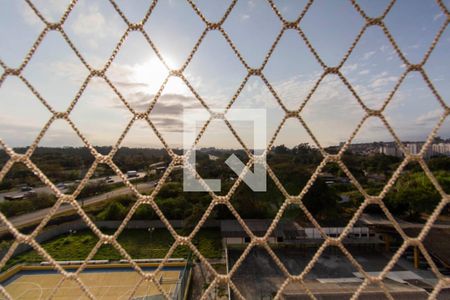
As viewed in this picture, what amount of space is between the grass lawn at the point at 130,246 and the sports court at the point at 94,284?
612 mm

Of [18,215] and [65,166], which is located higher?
[65,166]

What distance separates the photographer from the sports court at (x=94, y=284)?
193 inches

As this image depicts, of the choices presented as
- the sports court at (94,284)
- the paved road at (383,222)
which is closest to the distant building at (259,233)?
the sports court at (94,284)

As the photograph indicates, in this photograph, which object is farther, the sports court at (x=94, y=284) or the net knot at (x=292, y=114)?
the sports court at (x=94, y=284)

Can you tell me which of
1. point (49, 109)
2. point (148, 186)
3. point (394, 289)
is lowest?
point (394, 289)

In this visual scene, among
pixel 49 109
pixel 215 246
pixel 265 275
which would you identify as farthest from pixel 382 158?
pixel 49 109

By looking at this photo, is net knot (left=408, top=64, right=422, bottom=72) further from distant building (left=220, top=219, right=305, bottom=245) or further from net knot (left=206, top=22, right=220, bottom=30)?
distant building (left=220, top=219, right=305, bottom=245)

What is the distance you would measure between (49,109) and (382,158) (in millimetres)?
7610

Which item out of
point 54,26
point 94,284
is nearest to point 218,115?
point 54,26

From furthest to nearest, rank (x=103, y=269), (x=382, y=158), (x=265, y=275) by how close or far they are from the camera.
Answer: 1. (x=382, y=158)
2. (x=103, y=269)
3. (x=265, y=275)

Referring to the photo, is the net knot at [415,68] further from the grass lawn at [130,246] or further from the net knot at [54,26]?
the grass lawn at [130,246]

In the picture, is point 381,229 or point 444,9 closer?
point 444,9

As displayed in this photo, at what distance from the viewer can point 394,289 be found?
409 cm

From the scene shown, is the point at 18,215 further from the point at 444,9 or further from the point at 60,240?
the point at 444,9
